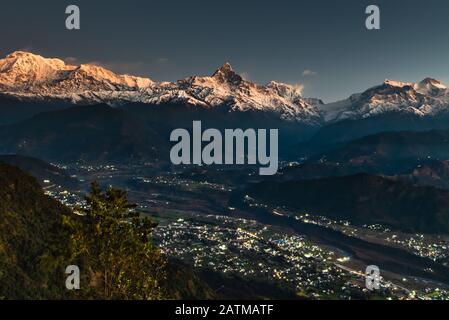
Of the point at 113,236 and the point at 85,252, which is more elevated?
the point at 113,236

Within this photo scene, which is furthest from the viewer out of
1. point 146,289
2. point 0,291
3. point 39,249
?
point 39,249

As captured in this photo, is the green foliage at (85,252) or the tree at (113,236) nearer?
the tree at (113,236)

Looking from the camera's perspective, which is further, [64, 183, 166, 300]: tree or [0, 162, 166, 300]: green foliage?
[0, 162, 166, 300]: green foliage

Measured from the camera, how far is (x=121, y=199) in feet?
187

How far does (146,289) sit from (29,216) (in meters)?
145

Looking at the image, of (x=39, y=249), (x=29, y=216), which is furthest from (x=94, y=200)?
(x=29, y=216)

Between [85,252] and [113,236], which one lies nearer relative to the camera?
[113,236]

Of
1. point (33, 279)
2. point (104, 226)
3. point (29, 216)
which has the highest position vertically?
point (104, 226)
